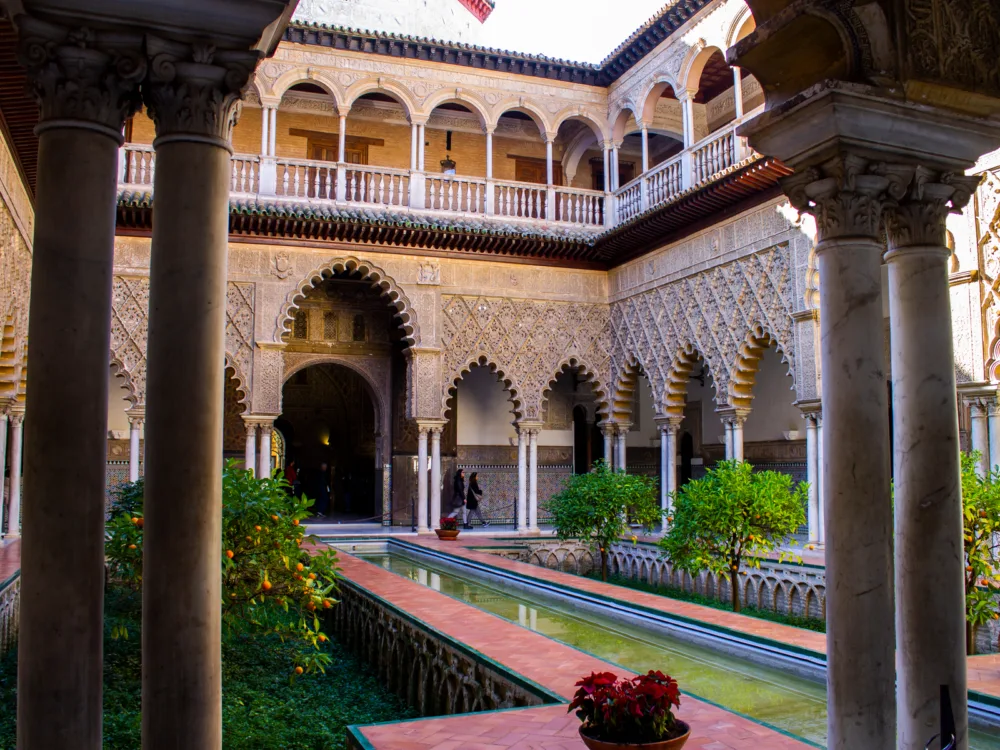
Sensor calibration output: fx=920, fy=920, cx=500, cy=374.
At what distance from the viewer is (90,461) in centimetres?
287

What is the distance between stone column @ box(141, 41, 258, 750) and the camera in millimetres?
2902

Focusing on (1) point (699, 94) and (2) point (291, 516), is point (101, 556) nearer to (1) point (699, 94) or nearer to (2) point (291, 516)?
(2) point (291, 516)

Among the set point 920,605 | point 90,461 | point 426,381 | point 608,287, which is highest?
point 608,287

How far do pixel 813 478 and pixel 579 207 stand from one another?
7.72 metres

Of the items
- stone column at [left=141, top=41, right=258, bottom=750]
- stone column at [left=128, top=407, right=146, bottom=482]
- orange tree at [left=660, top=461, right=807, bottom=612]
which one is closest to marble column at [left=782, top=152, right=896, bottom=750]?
stone column at [left=141, top=41, right=258, bottom=750]

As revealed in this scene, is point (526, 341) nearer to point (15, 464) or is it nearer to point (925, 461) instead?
point (15, 464)

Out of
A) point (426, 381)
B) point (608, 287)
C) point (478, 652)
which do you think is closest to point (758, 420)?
point (608, 287)

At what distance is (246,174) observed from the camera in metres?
16.2

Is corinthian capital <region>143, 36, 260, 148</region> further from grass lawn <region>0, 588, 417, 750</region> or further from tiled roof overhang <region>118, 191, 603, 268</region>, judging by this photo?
tiled roof overhang <region>118, 191, 603, 268</region>

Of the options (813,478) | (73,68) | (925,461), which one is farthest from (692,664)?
(813,478)

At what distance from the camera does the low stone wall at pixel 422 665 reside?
17.1ft

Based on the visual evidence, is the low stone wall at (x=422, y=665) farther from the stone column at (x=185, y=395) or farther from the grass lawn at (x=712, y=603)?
the grass lawn at (x=712, y=603)

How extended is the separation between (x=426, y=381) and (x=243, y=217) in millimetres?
4284

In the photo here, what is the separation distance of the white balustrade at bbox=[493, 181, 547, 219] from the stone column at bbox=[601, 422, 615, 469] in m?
4.25
